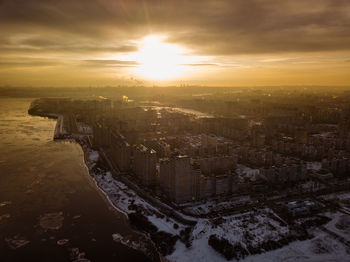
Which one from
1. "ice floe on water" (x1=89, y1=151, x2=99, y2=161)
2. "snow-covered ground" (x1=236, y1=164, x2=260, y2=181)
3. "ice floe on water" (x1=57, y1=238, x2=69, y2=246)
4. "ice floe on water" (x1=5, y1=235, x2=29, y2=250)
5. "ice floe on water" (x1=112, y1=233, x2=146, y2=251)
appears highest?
"snow-covered ground" (x1=236, y1=164, x2=260, y2=181)

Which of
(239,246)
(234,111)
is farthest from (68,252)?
(234,111)

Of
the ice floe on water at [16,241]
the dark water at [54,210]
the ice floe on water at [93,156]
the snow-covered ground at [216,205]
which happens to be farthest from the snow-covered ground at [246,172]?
the ice floe on water at [16,241]

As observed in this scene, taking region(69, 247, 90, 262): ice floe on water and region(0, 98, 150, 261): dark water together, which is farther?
region(0, 98, 150, 261): dark water

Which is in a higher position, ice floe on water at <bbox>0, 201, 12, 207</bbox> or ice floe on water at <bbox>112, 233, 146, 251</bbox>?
ice floe on water at <bbox>0, 201, 12, 207</bbox>

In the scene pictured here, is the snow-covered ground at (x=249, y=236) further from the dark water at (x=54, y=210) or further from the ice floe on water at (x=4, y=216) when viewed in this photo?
the ice floe on water at (x=4, y=216)

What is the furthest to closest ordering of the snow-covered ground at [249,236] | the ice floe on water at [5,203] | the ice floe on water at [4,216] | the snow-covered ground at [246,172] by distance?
the snow-covered ground at [246,172], the ice floe on water at [5,203], the ice floe on water at [4,216], the snow-covered ground at [249,236]

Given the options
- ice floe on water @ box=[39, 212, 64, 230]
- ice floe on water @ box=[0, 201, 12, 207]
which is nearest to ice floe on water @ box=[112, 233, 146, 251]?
ice floe on water @ box=[39, 212, 64, 230]

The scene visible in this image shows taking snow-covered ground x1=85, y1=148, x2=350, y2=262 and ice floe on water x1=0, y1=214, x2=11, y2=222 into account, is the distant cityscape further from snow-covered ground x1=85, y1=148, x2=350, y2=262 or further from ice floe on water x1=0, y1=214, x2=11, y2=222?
ice floe on water x1=0, y1=214, x2=11, y2=222
